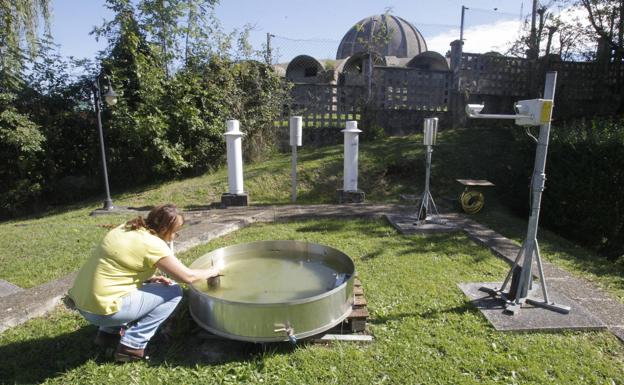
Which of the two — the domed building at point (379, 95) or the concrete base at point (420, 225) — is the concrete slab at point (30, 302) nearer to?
the concrete base at point (420, 225)

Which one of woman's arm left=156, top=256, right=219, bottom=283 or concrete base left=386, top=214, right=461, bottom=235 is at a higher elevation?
woman's arm left=156, top=256, right=219, bottom=283

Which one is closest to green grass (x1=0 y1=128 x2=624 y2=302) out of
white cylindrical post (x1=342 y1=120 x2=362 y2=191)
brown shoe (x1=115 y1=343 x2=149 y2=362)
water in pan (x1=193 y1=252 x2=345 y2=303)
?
white cylindrical post (x1=342 y1=120 x2=362 y2=191)

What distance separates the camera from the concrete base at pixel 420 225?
5769 mm

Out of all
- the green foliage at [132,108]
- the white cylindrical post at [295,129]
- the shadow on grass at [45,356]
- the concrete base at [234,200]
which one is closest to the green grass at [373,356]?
the shadow on grass at [45,356]

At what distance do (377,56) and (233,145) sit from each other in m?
7.89

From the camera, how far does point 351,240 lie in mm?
5438

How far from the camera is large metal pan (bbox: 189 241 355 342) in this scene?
2.54 m

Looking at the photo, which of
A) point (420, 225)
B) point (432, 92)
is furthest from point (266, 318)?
point (432, 92)

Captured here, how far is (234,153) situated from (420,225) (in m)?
3.80

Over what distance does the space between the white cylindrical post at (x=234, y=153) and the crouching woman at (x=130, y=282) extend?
4839mm

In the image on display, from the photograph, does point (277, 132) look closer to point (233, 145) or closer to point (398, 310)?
point (233, 145)

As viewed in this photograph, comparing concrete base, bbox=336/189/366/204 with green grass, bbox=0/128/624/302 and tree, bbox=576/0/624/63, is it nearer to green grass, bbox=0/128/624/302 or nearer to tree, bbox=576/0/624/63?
green grass, bbox=0/128/624/302

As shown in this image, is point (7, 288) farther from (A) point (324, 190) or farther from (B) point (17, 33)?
(B) point (17, 33)

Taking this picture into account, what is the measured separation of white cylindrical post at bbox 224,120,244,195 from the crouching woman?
15.9ft
